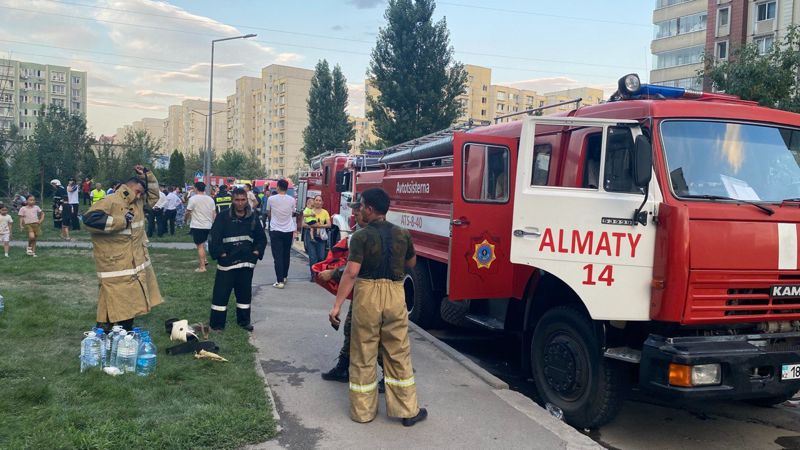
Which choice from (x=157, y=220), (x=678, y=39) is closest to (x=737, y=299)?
(x=157, y=220)

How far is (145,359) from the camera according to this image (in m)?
5.52

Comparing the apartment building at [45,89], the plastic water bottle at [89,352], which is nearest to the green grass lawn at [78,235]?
the plastic water bottle at [89,352]

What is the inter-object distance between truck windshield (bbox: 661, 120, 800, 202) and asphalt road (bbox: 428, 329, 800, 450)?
2016 millimetres

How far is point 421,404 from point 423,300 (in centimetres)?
319

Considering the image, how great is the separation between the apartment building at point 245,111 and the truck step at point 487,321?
115443 millimetres

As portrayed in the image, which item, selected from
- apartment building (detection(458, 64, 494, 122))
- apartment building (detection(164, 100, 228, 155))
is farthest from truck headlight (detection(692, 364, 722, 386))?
apartment building (detection(164, 100, 228, 155))

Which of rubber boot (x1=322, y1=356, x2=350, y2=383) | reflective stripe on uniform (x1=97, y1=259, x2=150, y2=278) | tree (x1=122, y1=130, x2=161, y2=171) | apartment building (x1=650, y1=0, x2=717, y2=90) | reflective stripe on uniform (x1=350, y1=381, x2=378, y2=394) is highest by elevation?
apartment building (x1=650, y1=0, x2=717, y2=90)

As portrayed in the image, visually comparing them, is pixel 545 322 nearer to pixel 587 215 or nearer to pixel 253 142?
pixel 587 215

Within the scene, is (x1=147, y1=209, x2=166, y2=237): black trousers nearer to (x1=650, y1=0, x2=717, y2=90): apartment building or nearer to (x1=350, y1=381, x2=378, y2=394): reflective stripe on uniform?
(x1=350, y1=381, x2=378, y2=394): reflective stripe on uniform

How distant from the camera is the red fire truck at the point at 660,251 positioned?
173 inches

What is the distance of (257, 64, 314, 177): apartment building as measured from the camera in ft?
341

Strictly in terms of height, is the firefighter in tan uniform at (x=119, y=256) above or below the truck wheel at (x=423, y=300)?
above

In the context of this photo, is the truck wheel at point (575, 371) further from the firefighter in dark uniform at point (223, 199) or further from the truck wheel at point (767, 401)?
the firefighter in dark uniform at point (223, 199)

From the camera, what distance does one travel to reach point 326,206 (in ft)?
56.2
